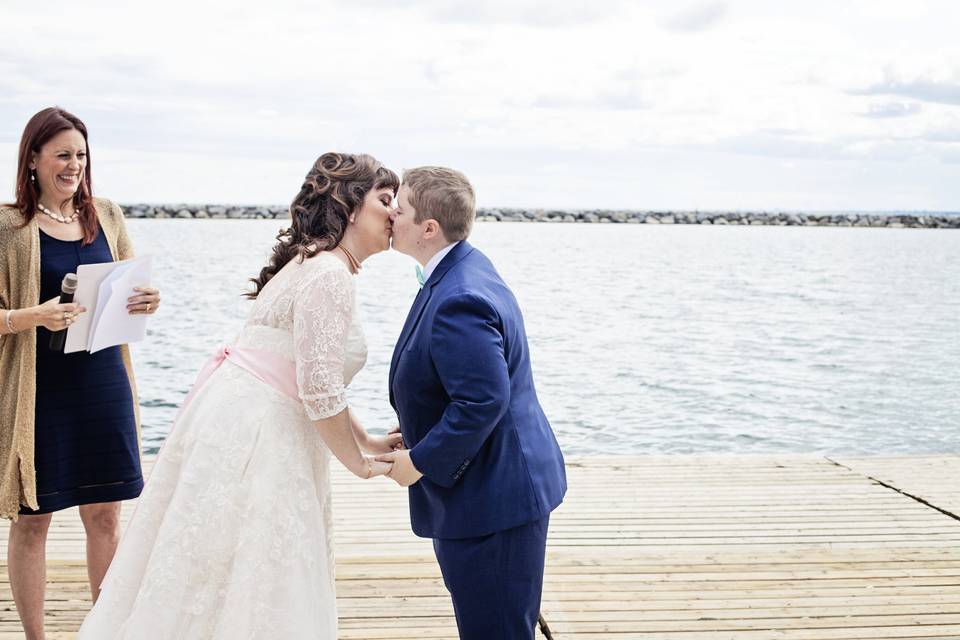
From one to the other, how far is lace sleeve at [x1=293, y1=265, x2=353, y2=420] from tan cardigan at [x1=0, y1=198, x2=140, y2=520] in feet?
3.30

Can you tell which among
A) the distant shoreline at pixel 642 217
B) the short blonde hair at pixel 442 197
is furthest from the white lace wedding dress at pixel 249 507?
the distant shoreline at pixel 642 217

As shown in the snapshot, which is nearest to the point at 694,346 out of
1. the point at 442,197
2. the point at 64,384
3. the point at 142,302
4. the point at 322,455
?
the point at 142,302

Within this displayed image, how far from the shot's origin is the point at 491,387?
2119mm

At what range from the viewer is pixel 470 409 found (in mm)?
2115

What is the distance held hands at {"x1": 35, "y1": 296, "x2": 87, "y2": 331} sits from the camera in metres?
2.76

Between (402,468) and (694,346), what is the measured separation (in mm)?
14770

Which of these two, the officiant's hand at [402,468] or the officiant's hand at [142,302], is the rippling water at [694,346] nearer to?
the officiant's hand at [142,302]

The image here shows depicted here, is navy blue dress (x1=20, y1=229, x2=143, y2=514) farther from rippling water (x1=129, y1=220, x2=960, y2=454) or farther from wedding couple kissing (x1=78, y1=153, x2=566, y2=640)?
rippling water (x1=129, y1=220, x2=960, y2=454)

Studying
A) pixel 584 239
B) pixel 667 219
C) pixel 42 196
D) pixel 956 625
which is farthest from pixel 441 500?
pixel 667 219

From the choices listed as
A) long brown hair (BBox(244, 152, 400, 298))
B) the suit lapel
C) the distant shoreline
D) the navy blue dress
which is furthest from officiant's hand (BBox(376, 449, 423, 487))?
the distant shoreline

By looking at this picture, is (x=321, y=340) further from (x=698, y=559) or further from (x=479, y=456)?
(x=698, y=559)

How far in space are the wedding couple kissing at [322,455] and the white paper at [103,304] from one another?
619mm

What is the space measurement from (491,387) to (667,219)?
76.9m

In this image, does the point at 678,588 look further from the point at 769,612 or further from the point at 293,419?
the point at 293,419
